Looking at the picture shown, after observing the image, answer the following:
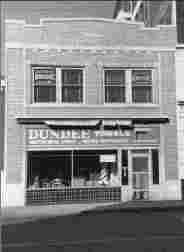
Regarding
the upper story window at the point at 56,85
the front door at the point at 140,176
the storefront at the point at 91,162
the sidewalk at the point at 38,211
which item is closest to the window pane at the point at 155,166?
the storefront at the point at 91,162

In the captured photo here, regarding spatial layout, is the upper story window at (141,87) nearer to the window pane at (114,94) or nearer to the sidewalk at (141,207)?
the window pane at (114,94)

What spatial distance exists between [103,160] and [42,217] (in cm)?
489

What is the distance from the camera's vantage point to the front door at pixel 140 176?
1747 centimetres

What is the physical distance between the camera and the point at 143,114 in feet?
58.2

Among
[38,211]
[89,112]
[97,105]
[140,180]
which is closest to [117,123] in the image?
[97,105]

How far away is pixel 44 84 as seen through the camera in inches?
687

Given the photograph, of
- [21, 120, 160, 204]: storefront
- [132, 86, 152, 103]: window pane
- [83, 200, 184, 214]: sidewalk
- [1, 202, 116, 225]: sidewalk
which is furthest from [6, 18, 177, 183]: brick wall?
[83, 200, 184, 214]: sidewalk

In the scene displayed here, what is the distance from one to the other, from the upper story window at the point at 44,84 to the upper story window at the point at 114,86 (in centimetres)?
264

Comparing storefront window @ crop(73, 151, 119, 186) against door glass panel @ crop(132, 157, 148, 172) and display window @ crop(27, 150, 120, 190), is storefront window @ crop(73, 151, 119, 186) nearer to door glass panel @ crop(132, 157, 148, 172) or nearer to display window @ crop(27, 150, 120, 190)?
display window @ crop(27, 150, 120, 190)

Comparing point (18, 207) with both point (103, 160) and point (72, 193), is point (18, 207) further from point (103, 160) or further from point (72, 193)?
point (103, 160)

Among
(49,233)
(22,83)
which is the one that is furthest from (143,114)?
(49,233)

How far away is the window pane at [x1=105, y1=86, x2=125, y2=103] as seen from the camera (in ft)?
58.6

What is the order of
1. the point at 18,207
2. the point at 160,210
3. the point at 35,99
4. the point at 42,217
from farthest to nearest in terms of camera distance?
the point at 35,99 < the point at 18,207 < the point at 160,210 < the point at 42,217

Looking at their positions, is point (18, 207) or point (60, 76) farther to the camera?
point (60, 76)
